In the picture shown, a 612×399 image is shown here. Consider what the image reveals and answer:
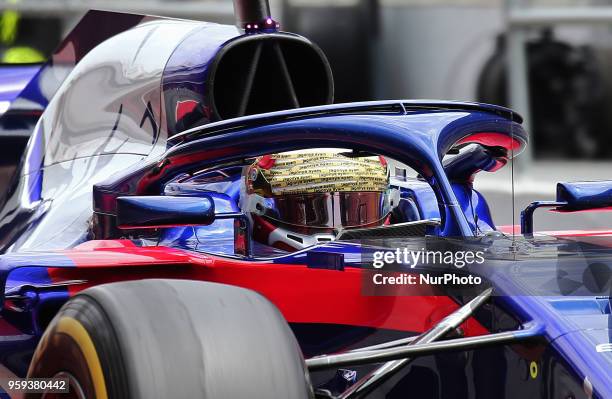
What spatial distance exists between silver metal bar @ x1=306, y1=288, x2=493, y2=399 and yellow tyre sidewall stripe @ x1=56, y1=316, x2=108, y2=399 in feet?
1.55

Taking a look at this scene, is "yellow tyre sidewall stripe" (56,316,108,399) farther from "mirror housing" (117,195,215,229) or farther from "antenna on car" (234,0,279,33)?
"antenna on car" (234,0,279,33)

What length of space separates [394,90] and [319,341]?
30.0 feet

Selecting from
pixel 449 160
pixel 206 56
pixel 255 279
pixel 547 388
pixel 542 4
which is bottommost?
pixel 547 388

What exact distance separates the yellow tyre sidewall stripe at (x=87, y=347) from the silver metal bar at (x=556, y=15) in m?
9.08

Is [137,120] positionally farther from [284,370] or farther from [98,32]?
[284,370]

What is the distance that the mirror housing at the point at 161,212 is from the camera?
345 cm

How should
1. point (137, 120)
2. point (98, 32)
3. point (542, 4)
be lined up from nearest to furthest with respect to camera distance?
point (137, 120), point (98, 32), point (542, 4)

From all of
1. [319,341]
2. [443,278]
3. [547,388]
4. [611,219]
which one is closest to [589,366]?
[547,388]

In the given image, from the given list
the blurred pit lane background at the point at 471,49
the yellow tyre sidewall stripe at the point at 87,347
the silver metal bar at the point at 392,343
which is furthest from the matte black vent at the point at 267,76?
the blurred pit lane background at the point at 471,49

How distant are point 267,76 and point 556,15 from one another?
714cm

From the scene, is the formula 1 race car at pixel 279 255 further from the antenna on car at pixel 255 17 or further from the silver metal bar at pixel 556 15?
the silver metal bar at pixel 556 15

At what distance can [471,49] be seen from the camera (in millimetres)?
12070

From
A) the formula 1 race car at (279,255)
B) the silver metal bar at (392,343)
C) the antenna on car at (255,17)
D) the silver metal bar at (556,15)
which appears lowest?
the silver metal bar at (392,343)

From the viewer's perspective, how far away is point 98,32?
221 inches
